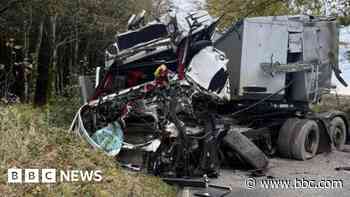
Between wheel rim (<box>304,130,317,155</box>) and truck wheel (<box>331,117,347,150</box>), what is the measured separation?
3.09 feet

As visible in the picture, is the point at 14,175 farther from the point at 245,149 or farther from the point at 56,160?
the point at 245,149

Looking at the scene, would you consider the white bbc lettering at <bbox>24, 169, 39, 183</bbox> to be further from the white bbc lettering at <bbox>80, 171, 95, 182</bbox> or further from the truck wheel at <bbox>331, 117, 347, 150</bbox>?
the truck wheel at <bbox>331, 117, 347, 150</bbox>

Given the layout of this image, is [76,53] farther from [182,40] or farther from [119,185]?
[119,185]

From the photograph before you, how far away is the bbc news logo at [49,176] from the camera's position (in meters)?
4.28

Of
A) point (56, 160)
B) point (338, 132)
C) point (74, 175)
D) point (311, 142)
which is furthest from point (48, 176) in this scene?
point (338, 132)

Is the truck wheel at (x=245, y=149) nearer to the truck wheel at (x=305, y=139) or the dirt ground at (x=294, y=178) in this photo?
the dirt ground at (x=294, y=178)

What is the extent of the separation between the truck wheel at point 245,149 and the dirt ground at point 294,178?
19 cm

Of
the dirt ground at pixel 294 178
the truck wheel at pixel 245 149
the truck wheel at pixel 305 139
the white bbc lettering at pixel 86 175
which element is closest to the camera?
the white bbc lettering at pixel 86 175

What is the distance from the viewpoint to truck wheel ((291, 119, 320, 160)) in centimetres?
852

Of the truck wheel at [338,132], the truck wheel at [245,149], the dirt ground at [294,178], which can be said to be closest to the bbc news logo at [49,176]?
the dirt ground at [294,178]

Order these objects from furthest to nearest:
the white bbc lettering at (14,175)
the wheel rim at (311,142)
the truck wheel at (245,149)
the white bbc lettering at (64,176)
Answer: the wheel rim at (311,142) → the truck wheel at (245,149) → the white bbc lettering at (64,176) → the white bbc lettering at (14,175)

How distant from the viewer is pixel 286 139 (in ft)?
28.3

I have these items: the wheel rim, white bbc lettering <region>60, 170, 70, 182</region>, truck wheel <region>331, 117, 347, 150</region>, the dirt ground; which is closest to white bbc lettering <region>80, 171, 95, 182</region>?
white bbc lettering <region>60, 170, 70, 182</region>

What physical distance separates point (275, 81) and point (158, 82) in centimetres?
298
